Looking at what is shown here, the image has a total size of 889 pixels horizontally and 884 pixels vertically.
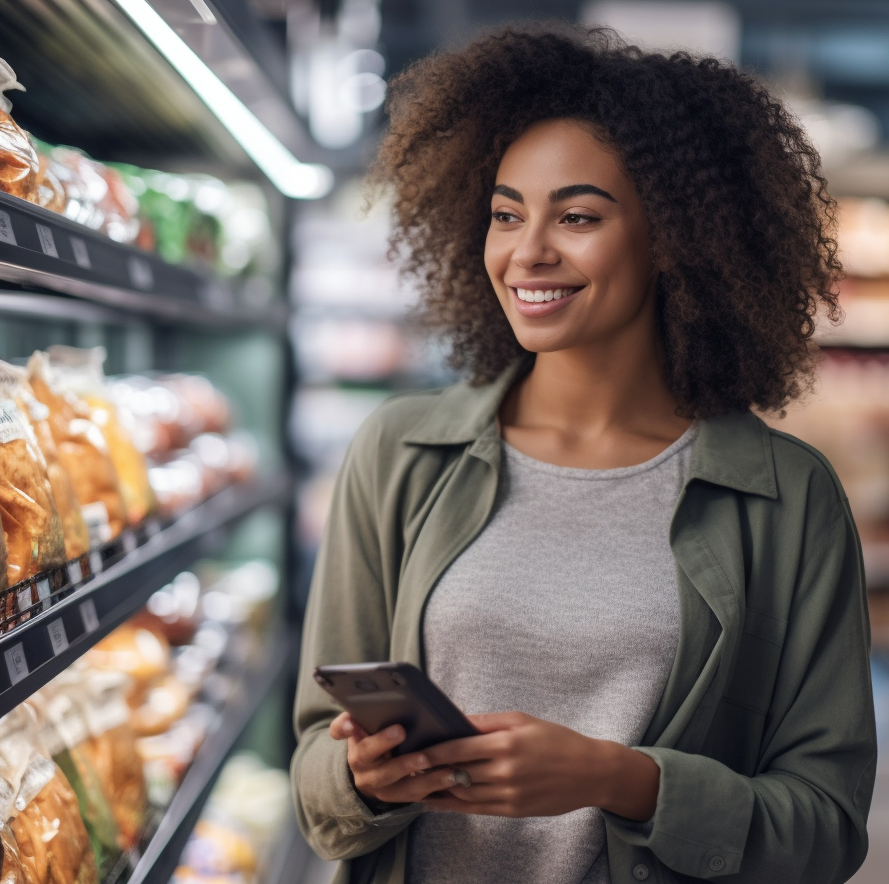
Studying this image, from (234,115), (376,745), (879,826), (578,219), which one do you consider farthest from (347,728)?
(879,826)

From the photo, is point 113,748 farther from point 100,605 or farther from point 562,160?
point 562,160

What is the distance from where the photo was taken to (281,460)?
349cm

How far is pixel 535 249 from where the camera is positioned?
1.32 metres

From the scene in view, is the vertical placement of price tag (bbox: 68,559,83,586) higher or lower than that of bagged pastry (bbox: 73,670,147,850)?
higher

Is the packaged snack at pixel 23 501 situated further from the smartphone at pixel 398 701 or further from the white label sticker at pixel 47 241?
the smartphone at pixel 398 701

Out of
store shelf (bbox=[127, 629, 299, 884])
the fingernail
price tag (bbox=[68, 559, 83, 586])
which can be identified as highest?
price tag (bbox=[68, 559, 83, 586])

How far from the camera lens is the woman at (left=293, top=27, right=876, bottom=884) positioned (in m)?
1.27

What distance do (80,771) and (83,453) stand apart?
0.50m

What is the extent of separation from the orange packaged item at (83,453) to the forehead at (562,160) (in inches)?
30.8

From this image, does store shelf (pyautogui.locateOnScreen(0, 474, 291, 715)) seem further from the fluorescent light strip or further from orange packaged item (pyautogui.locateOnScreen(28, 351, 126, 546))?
the fluorescent light strip

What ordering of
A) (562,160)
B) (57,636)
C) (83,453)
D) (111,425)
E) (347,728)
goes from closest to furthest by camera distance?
(347,728)
(57,636)
(562,160)
(83,453)
(111,425)

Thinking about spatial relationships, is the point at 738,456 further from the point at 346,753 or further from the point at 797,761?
the point at 346,753

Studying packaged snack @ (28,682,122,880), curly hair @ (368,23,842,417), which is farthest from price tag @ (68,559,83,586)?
curly hair @ (368,23,842,417)

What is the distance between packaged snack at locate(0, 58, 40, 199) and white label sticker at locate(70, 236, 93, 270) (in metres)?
0.08
